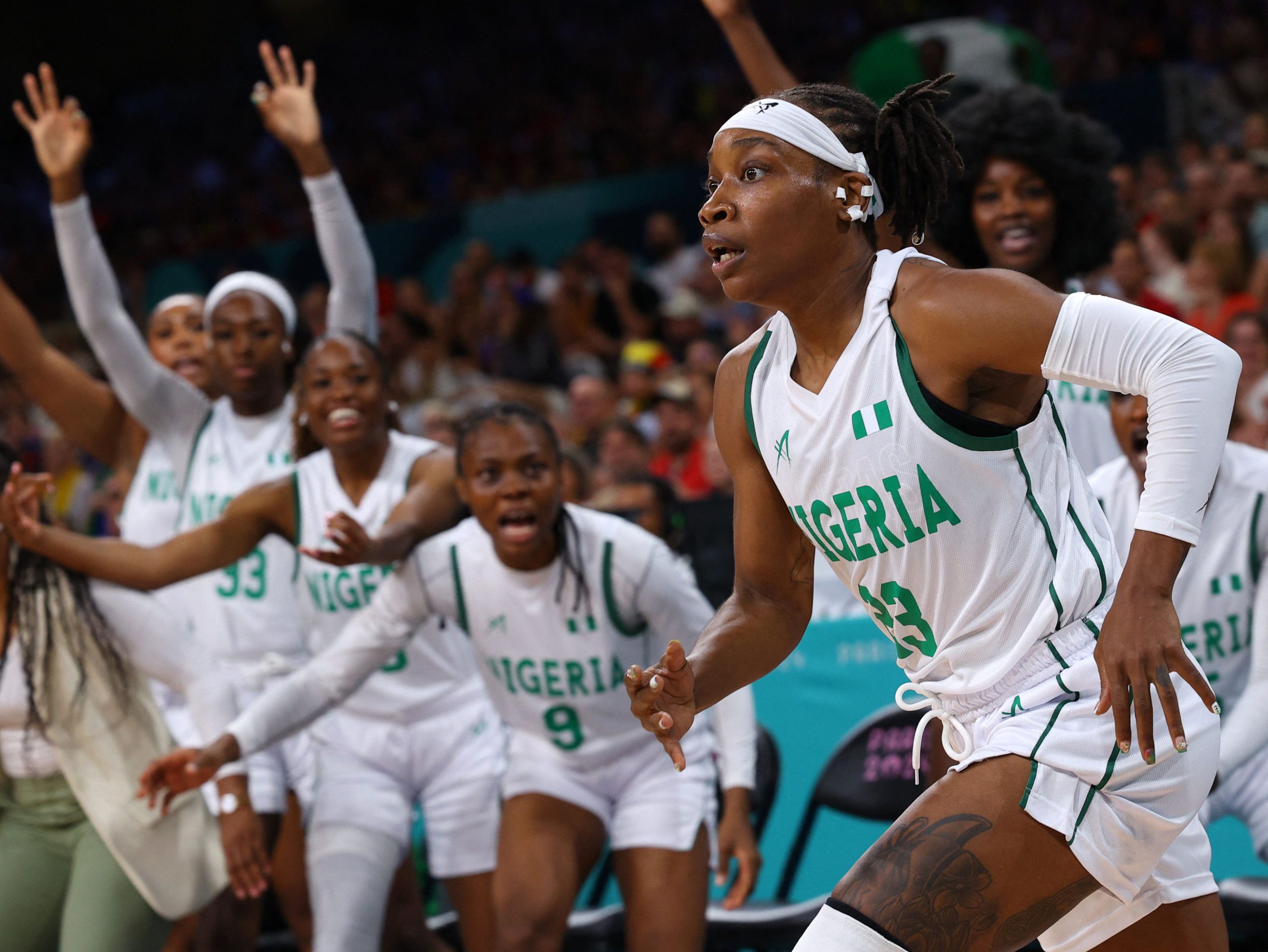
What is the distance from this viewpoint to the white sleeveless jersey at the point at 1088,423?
3.87 m

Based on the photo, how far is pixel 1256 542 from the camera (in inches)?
145

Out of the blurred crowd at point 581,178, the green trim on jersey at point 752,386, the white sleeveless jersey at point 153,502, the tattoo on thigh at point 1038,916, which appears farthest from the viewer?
the blurred crowd at point 581,178

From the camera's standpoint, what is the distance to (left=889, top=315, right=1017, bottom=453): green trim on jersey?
2.34 meters

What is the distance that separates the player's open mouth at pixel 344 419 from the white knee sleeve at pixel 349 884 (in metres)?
Answer: 1.10

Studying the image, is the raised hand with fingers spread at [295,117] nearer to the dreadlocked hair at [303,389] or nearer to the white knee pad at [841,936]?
the dreadlocked hair at [303,389]

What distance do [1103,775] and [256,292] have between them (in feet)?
11.1

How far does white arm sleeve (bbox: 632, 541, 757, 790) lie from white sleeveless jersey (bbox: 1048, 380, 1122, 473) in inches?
41.5

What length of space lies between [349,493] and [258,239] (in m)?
11.5

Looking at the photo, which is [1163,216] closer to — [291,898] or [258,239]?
[291,898]

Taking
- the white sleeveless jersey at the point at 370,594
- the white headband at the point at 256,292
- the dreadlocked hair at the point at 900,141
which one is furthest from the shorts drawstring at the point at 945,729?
the white headband at the point at 256,292

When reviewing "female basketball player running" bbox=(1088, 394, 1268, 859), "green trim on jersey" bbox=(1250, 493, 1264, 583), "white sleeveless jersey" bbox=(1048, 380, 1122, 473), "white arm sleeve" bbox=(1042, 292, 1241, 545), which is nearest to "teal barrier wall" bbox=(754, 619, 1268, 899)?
"white sleeveless jersey" bbox=(1048, 380, 1122, 473)

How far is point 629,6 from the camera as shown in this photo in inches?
601

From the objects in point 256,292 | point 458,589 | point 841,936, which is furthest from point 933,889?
A: point 256,292

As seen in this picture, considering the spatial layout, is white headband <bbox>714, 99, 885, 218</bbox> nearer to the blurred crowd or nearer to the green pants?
the blurred crowd
